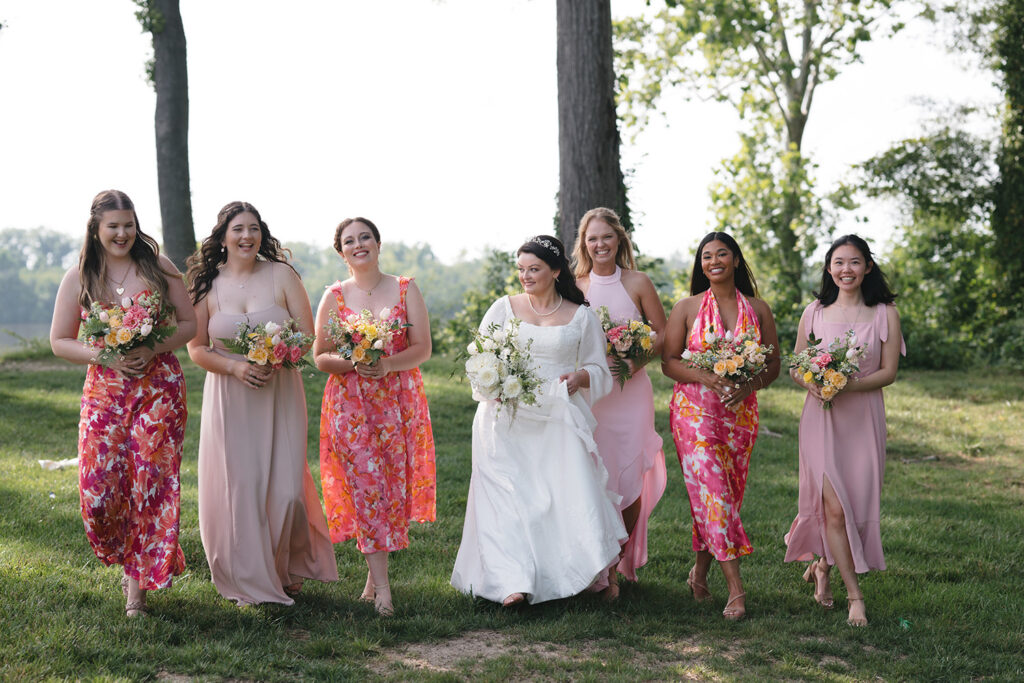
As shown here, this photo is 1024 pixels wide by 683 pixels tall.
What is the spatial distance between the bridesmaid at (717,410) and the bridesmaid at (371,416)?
1.81 metres

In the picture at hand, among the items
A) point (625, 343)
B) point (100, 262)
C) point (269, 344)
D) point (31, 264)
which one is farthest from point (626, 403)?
point (31, 264)

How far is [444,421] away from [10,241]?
45037mm

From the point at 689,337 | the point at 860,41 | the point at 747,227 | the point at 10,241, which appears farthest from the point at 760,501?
the point at 10,241

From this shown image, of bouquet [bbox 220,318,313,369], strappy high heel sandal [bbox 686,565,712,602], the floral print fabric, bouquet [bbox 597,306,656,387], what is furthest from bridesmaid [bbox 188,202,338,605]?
strappy high heel sandal [bbox 686,565,712,602]

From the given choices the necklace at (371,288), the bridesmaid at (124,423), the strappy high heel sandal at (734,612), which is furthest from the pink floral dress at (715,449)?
the bridesmaid at (124,423)

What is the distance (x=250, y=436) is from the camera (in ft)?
19.7

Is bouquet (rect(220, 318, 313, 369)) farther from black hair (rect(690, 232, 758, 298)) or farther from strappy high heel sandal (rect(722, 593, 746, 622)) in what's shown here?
strappy high heel sandal (rect(722, 593, 746, 622))

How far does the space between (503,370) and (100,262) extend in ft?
8.52

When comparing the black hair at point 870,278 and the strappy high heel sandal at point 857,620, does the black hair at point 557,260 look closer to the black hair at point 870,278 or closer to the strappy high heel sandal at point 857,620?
the black hair at point 870,278

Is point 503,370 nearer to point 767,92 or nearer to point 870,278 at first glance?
point 870,278

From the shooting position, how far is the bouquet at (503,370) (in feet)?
19.1

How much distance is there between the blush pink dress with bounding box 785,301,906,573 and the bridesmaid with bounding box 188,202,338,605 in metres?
3.29

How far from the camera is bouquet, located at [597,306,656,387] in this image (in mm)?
6430

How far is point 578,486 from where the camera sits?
604cm
